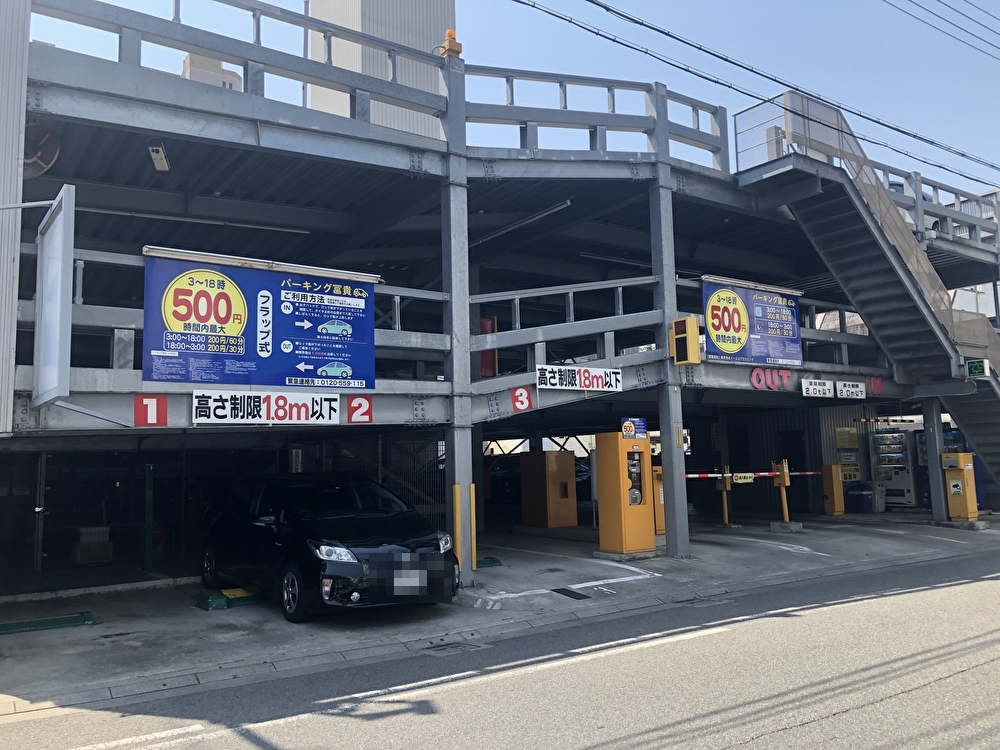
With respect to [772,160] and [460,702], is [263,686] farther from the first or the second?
[772,160]

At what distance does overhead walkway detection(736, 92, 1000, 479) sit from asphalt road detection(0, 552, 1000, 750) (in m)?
8.17

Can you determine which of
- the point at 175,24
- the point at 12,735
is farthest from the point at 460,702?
the point at 175,24

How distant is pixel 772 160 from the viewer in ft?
45.2

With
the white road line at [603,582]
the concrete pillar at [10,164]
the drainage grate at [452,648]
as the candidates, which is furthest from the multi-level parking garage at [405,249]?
the drainage grate at [452,648]

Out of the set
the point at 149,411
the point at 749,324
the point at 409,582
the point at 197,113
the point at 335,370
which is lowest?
the point at 409,582

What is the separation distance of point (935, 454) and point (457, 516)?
42.6 feet

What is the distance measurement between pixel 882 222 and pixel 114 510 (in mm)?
14563

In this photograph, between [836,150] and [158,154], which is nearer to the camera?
[158,154]

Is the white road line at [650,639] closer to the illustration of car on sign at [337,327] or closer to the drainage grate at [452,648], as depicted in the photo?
the drainage grate at [452,648]

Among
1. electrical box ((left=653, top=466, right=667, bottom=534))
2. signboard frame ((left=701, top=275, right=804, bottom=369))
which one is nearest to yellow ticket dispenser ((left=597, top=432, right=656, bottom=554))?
electrical box ((left=653, top=466, right=667, bottom=534))

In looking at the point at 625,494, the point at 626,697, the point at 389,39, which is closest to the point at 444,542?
the point at 626,697

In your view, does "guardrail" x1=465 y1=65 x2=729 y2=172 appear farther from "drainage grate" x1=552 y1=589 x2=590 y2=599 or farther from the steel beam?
"drainage grate" x1=552 y1=589 x2=590 y2=599

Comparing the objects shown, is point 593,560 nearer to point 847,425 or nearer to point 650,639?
point 650,639

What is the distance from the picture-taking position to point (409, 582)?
873 centimetres
